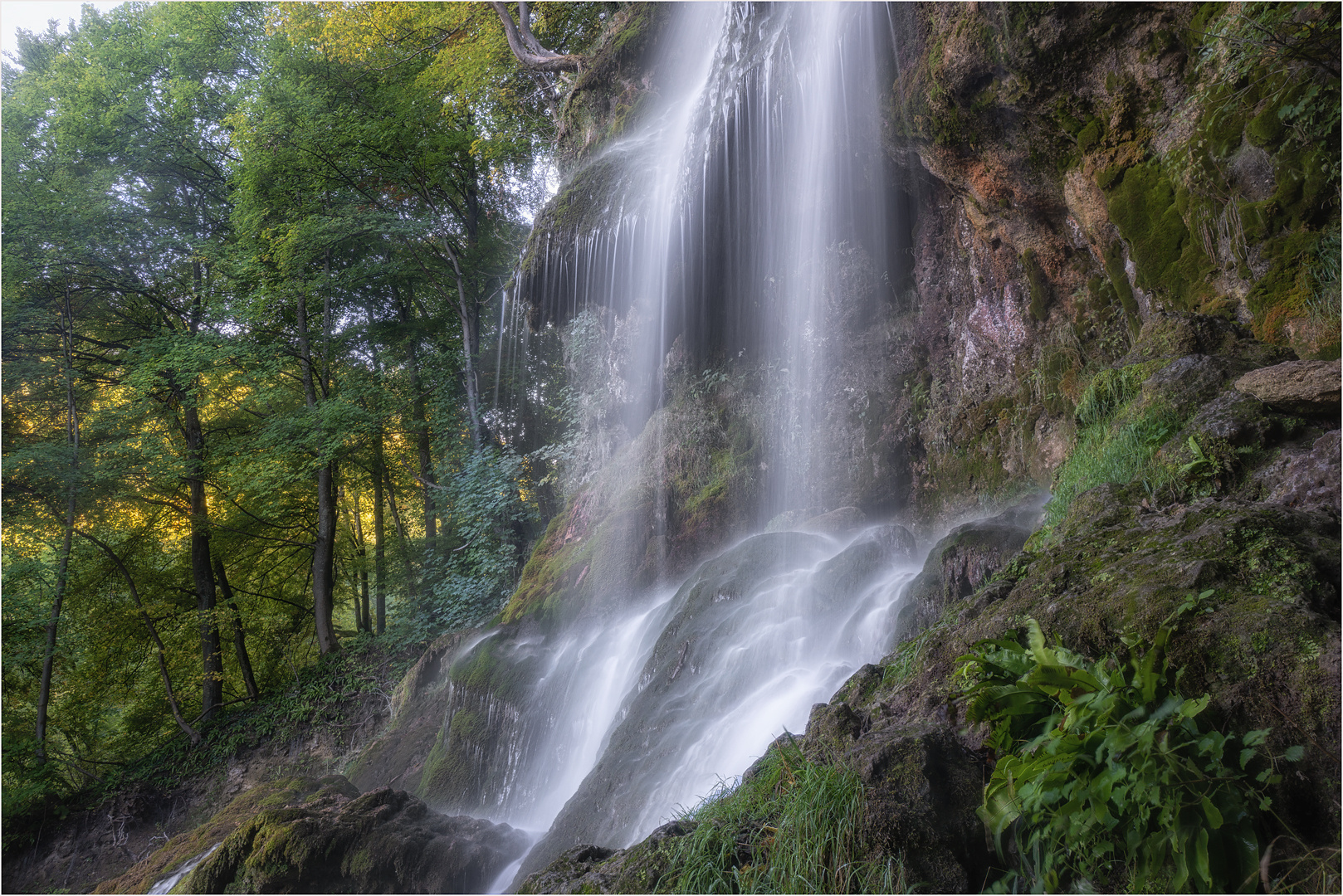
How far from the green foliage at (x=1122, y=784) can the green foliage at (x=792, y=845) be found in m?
0.44

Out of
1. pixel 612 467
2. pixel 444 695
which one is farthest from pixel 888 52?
pixel 444 695

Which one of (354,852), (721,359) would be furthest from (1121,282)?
(354,852)

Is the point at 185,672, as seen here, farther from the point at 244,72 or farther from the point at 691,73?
the point at 691,73

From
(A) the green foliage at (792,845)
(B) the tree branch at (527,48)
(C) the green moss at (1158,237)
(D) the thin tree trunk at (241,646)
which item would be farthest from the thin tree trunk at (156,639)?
(C) the green moss at (1158,237)

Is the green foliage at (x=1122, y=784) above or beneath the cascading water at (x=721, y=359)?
beneath

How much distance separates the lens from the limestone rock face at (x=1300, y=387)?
3484 millimetres

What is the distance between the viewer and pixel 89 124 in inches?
523

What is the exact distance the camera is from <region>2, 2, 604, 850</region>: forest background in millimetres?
11797

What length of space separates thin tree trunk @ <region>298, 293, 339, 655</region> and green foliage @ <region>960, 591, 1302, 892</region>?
13.8 m

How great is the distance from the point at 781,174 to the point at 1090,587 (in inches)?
310

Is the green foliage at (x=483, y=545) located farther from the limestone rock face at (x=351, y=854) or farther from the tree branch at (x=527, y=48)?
the tree branch at (x=527, y=48)

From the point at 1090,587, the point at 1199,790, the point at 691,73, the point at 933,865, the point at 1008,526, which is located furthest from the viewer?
the point at 691,73

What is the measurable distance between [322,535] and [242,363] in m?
3.53

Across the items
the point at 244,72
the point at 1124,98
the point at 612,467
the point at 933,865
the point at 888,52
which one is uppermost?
the point at 244,72
